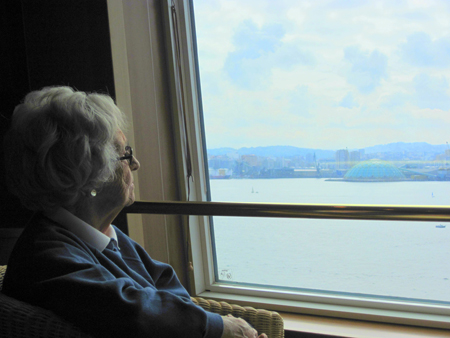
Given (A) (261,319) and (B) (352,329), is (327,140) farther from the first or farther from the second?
(A) (261,319)

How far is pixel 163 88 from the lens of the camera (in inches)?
92.0

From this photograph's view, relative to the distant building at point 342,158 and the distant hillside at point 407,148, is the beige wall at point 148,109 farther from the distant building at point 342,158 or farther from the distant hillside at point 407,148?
the distant hillside at point 407,148

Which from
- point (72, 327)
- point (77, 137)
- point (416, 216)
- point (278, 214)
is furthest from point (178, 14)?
point (72, 327)

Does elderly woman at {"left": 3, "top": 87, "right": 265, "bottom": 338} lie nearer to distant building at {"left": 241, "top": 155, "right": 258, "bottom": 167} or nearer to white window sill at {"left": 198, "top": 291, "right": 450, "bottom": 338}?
white window sill at {"left": 198, "top": 291, "right": 450, "bottom": 338}

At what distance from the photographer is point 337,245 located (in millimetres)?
2225

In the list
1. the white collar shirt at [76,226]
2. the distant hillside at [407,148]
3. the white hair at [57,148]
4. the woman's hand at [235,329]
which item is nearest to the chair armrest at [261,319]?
the woman's hand at [235,329]

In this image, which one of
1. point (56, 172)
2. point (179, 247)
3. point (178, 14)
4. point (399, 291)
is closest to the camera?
point (56, 172)

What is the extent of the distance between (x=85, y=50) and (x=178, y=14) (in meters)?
0.61

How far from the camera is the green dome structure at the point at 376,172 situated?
6.68ft

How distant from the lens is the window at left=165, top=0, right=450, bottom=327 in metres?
1.93

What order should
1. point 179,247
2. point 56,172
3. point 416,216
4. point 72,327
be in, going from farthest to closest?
1. point 179,247
2. point 416,216
3. point 56,172
4. point 72,327

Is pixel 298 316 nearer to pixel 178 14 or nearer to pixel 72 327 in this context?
pixel 72 327

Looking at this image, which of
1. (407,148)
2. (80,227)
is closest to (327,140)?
(407,148)

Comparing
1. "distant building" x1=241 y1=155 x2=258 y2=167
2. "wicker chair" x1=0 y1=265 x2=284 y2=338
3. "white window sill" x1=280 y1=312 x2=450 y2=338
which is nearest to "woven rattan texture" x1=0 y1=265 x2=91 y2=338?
"wicker chair" x1=0 y1=265 x2=284 y2=338
